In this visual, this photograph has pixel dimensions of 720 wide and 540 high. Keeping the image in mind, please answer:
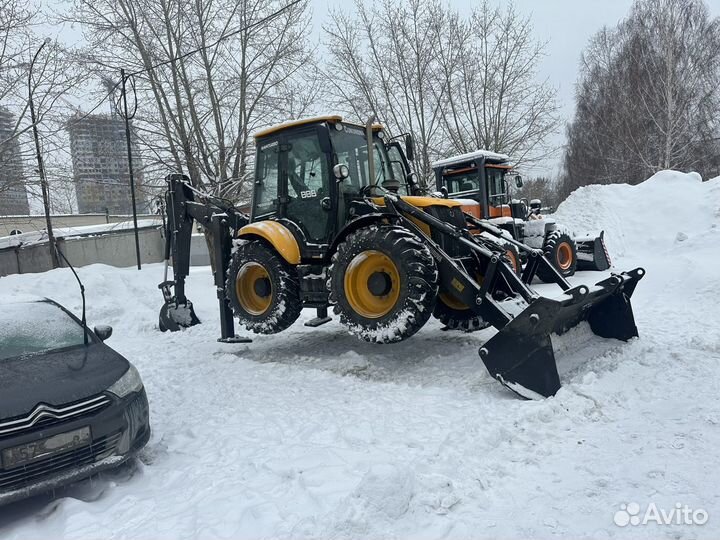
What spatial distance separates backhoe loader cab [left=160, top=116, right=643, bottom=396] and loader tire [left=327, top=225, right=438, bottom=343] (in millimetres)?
13

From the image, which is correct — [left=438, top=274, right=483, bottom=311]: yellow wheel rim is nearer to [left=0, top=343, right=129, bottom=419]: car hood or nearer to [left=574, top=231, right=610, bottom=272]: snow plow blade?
[left=0, top=343, right=129, bottom=419]: car hood

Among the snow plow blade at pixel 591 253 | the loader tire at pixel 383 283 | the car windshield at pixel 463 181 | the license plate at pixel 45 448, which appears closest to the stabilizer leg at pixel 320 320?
the loader tire at pixel 383 283

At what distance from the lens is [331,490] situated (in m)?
3.40

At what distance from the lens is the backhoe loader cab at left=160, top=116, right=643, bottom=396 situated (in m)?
5.09

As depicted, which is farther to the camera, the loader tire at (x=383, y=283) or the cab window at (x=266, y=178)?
the cab window at (x=266, y=178)

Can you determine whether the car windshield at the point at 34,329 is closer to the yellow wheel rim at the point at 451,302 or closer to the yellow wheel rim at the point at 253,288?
the yellow wheel rim at the point at 253,288

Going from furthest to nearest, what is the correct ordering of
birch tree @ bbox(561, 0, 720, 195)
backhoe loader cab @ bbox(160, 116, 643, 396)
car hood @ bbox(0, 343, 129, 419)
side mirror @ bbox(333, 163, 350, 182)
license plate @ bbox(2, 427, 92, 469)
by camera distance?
birch tree @ bbox(561, 0, 720, 195) < side mirror @ bbox(333, 163, 350, 182) < backhoe loader cab @ bbox(160, 116, 643, 396) < car hood @ bbox(0, 343, 129, 419) < license plate @ bbox(2, 427, 92, 469)

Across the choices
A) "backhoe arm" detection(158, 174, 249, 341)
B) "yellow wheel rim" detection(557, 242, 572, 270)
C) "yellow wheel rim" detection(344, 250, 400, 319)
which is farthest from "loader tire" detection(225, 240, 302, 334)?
"yellow wheel rim" detection(557, 242, 572, 270)

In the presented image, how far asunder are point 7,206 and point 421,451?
17.9 m

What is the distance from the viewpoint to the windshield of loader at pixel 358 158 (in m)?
6.55

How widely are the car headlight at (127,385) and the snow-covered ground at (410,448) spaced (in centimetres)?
61

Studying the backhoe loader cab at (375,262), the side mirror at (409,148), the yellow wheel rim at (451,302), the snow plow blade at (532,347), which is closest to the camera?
the snow plow blade at (532,347)

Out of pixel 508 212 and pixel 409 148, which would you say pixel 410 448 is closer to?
pixel 409 148

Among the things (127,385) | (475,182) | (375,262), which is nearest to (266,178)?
(375,262)
